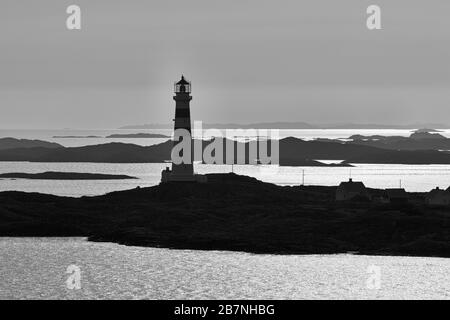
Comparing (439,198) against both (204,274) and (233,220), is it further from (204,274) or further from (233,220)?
(204,274)

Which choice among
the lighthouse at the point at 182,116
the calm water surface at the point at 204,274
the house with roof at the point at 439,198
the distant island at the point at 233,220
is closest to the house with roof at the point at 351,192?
the distant island at the point at 233,220

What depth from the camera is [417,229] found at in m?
88.1

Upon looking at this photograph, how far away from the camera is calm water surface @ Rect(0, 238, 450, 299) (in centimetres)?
7075

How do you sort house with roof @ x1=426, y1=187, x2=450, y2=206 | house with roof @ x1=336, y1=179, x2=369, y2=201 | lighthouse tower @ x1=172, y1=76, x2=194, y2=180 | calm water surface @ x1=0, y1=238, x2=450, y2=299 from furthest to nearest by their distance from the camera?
house with roof @ x1=336, y1=179, x2=369, y2=201 < house with roof @ x1=426, y1=187, x2=450, y2=206 < lighthouse tower @ x1=172, y1=76, x2=194, y2=180 < calm water surface @ x1=0, y1=238, x2=450, y2=299

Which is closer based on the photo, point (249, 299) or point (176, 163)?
point (249, 299)

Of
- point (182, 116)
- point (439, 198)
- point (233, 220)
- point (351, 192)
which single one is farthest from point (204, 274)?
point (351, 192)

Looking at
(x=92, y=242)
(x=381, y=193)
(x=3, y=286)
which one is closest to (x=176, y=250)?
(x=92, y=242)

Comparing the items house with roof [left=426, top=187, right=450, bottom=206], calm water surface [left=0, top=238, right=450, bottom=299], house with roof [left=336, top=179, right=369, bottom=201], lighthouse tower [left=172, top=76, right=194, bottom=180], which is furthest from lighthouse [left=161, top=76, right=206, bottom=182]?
house with roof [left=426, top=187, right=450, bottom=206]

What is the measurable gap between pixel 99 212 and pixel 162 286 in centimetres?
3371

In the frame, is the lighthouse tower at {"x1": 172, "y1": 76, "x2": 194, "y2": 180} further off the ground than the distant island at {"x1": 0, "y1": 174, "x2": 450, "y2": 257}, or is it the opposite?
the lighthouse tower at {"x1": 172, "y1": 76, "x2": 194, "y2": 180}

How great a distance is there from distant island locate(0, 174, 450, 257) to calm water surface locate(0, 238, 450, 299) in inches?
84.4

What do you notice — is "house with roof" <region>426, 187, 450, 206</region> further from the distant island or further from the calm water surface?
the calm water surface

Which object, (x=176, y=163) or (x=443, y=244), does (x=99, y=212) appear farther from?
(x=443, y=244)

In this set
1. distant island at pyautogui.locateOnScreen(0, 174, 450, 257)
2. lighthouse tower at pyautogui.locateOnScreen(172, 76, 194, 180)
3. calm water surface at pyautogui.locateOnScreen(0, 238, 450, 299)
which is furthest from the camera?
lighthouse tower at pyautogui.locateOnScreen(172, 76, 194, 180)
